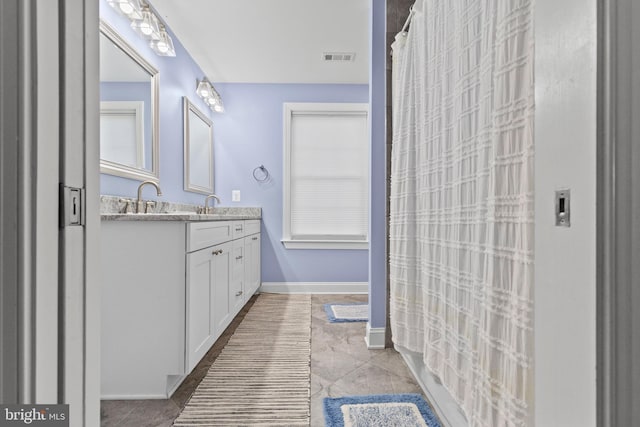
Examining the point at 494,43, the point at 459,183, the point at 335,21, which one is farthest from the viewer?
the point at 335,21

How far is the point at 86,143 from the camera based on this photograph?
0.54 meters

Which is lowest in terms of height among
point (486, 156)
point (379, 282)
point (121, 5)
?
point (379, 282)

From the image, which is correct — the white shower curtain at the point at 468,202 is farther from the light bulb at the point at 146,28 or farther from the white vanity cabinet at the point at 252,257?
the white vanity cabinet at the point at 252,257

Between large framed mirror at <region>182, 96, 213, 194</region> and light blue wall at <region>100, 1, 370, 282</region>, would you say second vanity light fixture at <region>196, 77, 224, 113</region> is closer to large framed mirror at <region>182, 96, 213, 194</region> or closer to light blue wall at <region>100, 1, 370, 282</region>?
large framed mirror at <region>182, 96, 213, 194</region>

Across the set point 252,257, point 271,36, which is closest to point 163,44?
point 271,36

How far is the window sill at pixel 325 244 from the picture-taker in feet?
12.6

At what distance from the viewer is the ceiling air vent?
10.4 ft

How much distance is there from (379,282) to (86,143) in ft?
6.26

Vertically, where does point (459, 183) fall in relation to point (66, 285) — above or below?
above

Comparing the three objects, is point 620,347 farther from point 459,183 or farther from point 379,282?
point 379,282

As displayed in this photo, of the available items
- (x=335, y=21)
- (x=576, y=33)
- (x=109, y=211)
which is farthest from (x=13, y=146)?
(x=335, y=21)

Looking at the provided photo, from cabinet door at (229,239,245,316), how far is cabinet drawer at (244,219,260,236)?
190mm

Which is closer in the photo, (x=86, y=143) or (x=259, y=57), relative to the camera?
(x=86, y=143)

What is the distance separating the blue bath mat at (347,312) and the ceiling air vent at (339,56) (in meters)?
2.39
